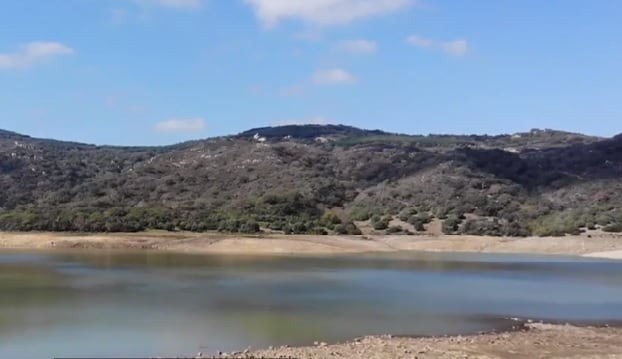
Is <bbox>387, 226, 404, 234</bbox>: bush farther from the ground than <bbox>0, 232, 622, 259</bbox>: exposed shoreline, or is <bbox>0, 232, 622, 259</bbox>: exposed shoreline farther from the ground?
<bbox>387, 226, 404, 234</bbox>: bush

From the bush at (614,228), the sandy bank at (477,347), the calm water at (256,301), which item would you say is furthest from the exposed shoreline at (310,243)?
the sandy bank at (477,347)

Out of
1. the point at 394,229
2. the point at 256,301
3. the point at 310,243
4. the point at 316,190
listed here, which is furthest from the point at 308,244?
the point at 316,190

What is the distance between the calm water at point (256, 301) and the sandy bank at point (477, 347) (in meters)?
1.56

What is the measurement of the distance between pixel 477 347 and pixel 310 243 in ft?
153

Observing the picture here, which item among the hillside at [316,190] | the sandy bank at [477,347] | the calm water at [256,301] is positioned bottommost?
the calm water at [256,301]

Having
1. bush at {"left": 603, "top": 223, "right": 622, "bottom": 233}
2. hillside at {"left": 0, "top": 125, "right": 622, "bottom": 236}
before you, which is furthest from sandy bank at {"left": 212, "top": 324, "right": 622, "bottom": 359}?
bush at {"left": 603, "top": 223, "right": 622, "bottom": 233}

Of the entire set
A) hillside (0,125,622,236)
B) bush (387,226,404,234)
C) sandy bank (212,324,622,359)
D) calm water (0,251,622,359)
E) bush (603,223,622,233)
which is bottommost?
calm water (0,251,622,359)

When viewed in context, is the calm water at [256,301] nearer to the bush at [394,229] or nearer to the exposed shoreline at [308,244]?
the exposed shoreline at [308,244]

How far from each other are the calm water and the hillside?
96.4ft

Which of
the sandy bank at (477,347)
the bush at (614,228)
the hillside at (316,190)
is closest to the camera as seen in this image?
the sandy bank at (477,347)

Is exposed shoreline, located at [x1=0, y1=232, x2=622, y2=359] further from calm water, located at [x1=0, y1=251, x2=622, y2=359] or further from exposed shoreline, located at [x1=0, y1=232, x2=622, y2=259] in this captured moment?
calm water, located at [x1=0, y1=251, x2=622, y2=359]

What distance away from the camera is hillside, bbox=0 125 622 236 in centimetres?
7738

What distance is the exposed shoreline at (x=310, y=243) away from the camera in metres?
62.1

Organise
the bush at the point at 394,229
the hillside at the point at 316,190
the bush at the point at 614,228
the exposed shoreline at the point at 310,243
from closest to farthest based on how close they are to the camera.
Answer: the exposed shoreline at the point at 310,243 → the bush at the point at 614,228 → the hillside at the point at 316,190 → the bush at the point at 394,229
